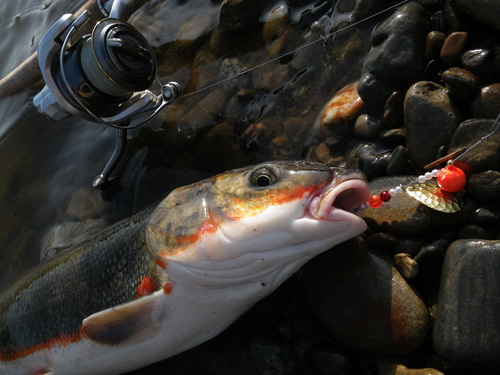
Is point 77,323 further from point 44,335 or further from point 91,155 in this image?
point 91,155

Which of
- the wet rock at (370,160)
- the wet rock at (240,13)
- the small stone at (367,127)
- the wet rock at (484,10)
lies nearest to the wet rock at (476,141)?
the wet rock at (370,160)

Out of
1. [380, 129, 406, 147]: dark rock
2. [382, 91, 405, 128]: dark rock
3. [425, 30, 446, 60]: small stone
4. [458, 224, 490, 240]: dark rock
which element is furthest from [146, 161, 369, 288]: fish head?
[425, 30, 446, 60]: small stone

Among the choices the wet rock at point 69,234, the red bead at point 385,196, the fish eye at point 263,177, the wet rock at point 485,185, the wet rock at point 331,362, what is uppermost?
the fish eye at point 263,177

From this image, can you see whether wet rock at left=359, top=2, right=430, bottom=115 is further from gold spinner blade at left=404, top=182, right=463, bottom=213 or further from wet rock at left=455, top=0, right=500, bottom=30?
gold spinner blade at left=404, top=182, right=463, bottom=213

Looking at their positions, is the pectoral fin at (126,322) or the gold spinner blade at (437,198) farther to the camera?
the pectoral fin at (126,322)

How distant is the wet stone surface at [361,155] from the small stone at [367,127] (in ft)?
0.03

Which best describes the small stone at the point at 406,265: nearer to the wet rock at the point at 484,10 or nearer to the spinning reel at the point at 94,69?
the wet rock at the point at 484,10

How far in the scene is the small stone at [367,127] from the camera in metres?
3.66

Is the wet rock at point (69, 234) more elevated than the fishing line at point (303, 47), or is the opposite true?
the fishing line at point (303, 47)

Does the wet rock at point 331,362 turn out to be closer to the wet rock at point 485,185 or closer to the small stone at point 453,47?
the wet rock at point 485,185

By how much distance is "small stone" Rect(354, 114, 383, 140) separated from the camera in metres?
3.66

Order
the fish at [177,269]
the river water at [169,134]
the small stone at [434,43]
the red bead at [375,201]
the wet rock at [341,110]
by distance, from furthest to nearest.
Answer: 1. the river water at [169,134]
2. the wet rock at [341,110]
3. the small stone at [434,43]
4. the red bead at [375,201]
5. the fish at [177,269]

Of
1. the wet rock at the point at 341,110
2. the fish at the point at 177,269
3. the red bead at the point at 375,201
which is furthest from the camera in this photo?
the wet rock at the point at 341,110

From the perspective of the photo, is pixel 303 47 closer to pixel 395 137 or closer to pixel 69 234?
pixel 395 137
